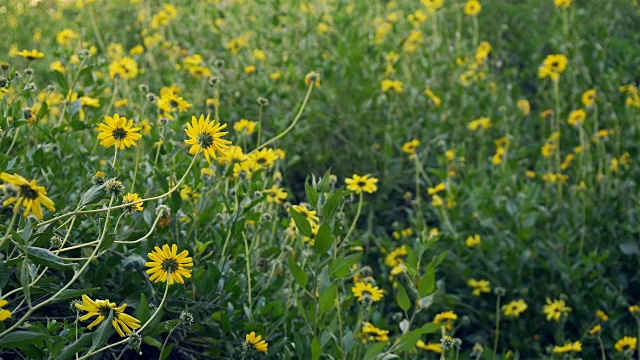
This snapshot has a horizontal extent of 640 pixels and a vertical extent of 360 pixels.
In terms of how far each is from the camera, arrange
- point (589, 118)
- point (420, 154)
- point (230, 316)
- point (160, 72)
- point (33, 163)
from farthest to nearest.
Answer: point (160, 72)
point (589, 118)
point (420, 154)
point (33, 163)
point (230, 316)

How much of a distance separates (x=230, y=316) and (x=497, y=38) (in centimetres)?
354

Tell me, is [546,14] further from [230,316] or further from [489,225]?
[230,316]

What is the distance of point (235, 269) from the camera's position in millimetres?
1989

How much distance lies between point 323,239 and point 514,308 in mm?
1254

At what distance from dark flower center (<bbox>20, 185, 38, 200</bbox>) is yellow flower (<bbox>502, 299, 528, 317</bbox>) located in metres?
1.89

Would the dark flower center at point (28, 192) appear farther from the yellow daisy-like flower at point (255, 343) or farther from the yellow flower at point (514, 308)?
the yellow flower at point (514, 308)

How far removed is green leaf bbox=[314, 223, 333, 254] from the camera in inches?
64.2

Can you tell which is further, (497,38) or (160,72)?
(497,38)

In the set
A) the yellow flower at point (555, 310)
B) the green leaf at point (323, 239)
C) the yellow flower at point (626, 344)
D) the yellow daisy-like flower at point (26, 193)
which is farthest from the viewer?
the yellow flower at point (555, 310)

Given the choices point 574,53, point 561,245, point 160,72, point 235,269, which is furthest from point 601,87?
point 235,269

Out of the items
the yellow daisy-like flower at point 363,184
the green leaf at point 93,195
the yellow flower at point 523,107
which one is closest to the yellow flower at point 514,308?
the yellow daisy-like flower at point 363,184

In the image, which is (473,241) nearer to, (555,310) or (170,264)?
(555,310)

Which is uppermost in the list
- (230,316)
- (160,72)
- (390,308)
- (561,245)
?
(160,72)

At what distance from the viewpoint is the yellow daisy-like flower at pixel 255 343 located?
1704 mm
